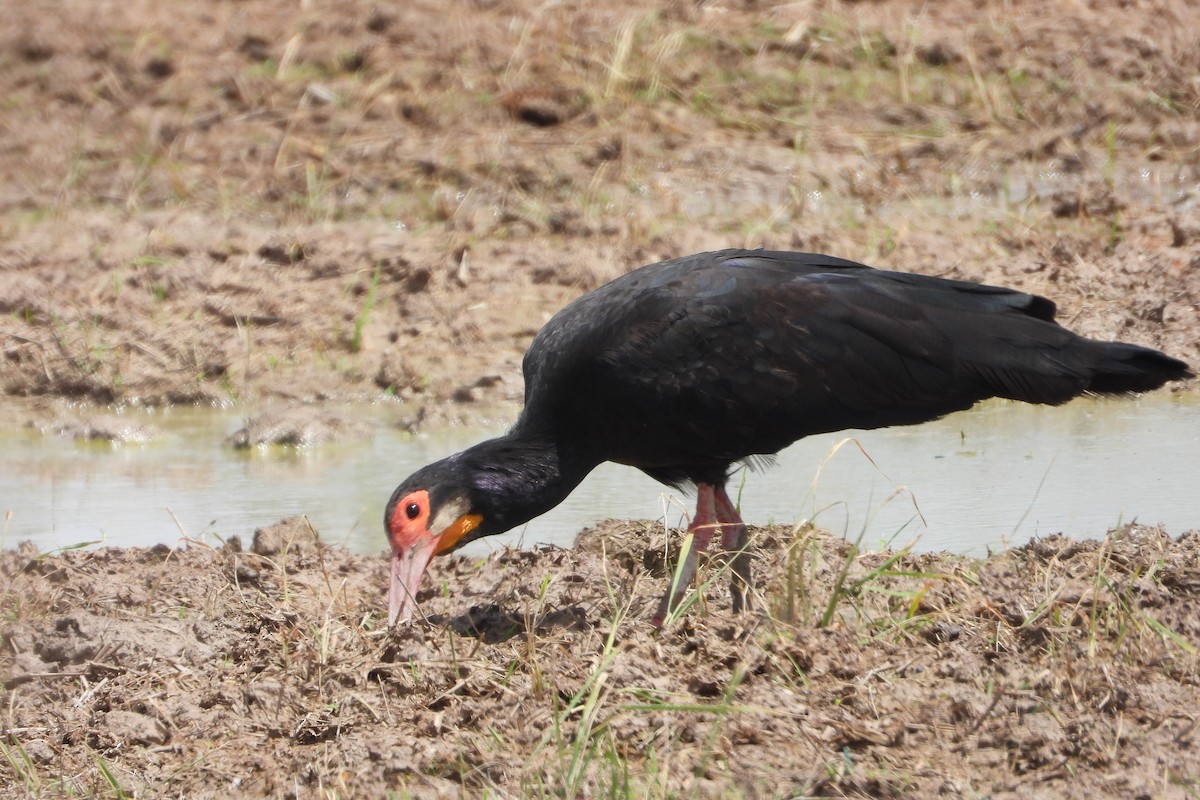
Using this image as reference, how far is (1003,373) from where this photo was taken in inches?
198

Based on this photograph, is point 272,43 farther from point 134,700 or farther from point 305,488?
point 134,700

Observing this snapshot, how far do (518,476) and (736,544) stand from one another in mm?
758

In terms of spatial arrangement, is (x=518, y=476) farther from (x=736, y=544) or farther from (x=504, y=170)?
(x=504, y=170)

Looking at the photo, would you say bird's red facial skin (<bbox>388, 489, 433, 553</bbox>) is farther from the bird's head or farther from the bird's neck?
the bird's neck

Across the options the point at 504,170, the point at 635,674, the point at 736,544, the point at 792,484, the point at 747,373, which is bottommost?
the point at 792,484

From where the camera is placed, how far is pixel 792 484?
646cm

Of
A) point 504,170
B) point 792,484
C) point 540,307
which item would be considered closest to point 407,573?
point 792,484

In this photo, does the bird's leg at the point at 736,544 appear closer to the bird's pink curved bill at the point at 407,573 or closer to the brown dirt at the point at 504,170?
the bird's pink curved bill at the point at 407,573

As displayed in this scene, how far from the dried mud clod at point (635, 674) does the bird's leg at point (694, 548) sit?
10 centimetres

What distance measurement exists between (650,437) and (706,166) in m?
5.14

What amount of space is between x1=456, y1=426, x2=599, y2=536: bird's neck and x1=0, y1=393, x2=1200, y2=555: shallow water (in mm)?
520

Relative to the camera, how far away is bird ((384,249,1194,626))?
198 inches

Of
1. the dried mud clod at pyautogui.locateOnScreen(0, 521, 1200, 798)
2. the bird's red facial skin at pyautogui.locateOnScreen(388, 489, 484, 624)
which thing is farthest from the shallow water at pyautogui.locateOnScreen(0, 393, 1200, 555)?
the bird's red facial skin at pyautogui.locateOnScreen(388, 489, 484, 624)

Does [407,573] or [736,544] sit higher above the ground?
[736,544]
